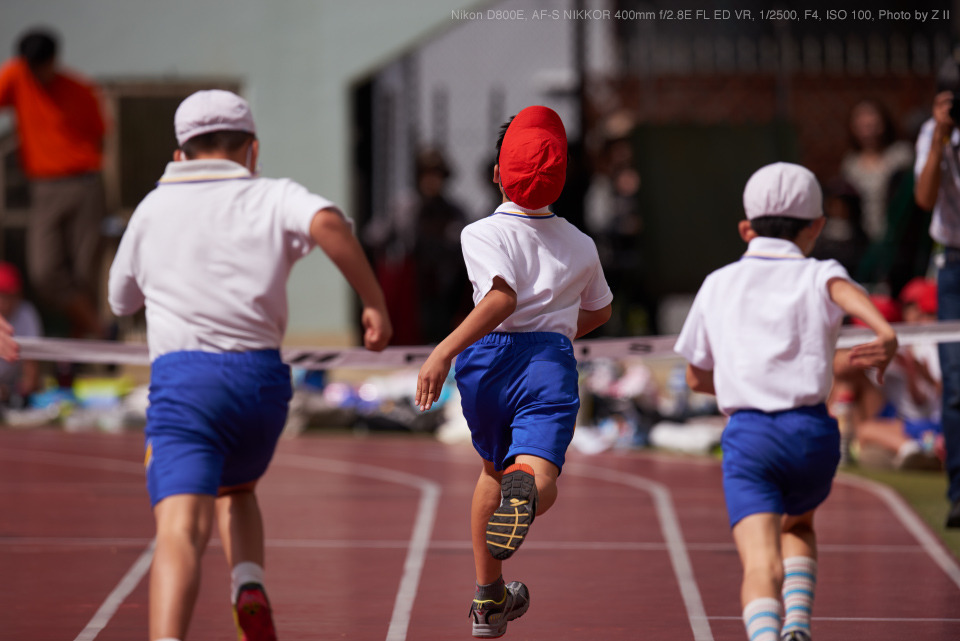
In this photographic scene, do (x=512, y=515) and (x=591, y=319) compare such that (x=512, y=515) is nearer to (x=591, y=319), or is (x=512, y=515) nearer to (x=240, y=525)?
(x=240, y=525)

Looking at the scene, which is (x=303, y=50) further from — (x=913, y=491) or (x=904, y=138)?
(x=913, y=491)

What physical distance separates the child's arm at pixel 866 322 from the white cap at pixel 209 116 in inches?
70.4

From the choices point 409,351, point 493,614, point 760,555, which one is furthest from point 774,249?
point 409,351

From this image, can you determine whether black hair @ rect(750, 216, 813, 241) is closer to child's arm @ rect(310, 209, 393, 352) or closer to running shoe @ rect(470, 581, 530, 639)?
child's arm @ rect(310, 209, 393, 352)

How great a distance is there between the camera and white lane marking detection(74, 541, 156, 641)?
589 centimetres

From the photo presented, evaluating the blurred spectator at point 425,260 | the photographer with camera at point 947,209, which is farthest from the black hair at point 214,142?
the blurred spectator at point 425,260

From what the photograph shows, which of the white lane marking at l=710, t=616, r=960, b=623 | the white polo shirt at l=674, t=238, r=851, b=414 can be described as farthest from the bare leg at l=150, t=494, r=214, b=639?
the white lane marking at l=710, t=616, r=960, b=623

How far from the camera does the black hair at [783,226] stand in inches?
205

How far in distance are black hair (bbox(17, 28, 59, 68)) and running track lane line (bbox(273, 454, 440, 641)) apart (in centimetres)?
415

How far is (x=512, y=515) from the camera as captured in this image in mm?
4727

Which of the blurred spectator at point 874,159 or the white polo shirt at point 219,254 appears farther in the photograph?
the blurred spectator at point 874,159

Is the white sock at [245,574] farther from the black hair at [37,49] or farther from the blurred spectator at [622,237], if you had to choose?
the blurred spectator at [622,237]

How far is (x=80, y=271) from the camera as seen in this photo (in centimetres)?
1484

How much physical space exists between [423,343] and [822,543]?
27.8 ft
